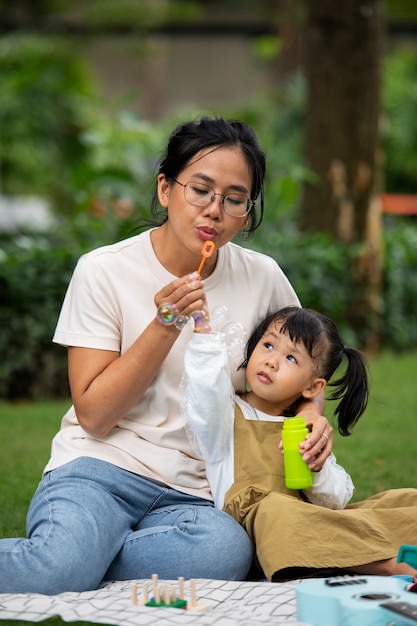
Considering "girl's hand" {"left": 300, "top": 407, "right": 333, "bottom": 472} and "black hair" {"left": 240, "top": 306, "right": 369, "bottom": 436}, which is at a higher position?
"black hair" {"left": 240, "top": 306, "right": 369, "bottom": 436}

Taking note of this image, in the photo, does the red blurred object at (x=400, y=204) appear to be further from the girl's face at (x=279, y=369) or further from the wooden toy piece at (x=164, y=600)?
the wooden toy piece at (x=164, y=600)

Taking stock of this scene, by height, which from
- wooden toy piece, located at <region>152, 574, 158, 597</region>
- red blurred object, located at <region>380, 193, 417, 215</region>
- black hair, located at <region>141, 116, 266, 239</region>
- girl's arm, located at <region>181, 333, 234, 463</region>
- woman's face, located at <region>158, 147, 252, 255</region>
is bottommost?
red blurred object, located at <region>380, 193, 417, 215</region>

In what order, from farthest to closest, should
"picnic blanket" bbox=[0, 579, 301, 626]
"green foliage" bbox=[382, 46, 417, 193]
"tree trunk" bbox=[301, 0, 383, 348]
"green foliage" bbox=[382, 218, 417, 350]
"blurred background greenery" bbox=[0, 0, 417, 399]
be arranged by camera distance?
"green foliage" bbox=[382, 46, 417, 193], "green foliage" bbox=[382, 218, 417, 350], "tree trunk" bbox=[301, 0, 383, 348], "blurred background greenery" bbox=[0, 0, 417, 399], "picnic blanket" bbox=[0, 579, 301, 626]

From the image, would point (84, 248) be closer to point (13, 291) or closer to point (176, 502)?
point (13, 291)

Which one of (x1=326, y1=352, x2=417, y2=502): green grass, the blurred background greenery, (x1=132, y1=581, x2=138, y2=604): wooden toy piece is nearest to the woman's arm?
(x1=132, y1=581, x2=138, y2=604): wooden toy piece

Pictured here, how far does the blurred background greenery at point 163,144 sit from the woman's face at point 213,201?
1.80 ft

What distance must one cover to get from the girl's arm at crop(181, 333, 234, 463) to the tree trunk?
14.6ft

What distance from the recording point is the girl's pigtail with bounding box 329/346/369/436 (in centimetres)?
315

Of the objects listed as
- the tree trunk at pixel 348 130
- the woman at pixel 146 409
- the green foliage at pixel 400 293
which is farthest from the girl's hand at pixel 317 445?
the green foliage at pixel 400 293

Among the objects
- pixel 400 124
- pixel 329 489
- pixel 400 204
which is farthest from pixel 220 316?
pixel 400 204

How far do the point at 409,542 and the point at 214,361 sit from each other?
701mm

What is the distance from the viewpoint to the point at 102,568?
2.77m

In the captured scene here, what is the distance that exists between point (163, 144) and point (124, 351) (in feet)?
2.79

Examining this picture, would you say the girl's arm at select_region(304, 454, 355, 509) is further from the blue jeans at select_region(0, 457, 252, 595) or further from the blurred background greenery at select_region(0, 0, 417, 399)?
the blurred background greenery at select_region(0, 0, 417, 399)
